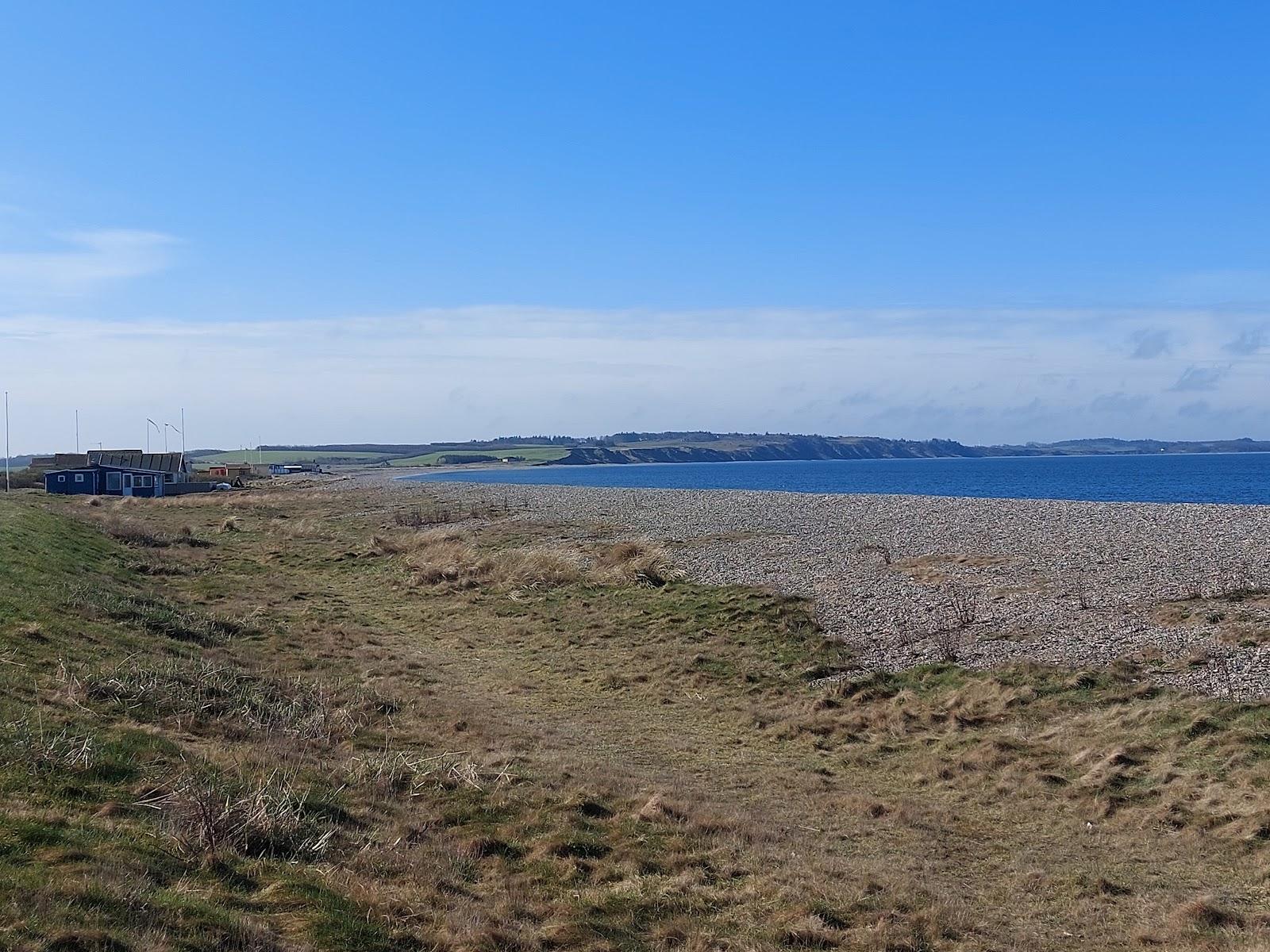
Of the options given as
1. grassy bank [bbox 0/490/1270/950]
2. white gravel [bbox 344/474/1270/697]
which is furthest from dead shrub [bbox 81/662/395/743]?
white gravel [bbox 344/474/1270/697]

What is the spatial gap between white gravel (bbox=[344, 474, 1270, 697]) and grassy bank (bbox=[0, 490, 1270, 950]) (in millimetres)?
1227

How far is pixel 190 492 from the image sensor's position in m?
92.1

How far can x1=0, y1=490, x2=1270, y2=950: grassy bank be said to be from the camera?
7.37m

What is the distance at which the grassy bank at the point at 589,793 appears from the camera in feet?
24.2

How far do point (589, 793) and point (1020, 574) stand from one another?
17195mm

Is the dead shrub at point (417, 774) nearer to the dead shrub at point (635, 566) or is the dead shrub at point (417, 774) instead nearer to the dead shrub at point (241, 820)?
the dead shrub at point (241, 820)

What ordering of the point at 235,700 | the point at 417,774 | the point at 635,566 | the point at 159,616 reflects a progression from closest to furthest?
1. the point at 417,774
2. the point at 235,700
3. the point at 159,616
4. the point at 635,566

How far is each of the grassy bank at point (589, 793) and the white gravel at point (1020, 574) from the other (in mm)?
1227

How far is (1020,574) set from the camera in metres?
25.0

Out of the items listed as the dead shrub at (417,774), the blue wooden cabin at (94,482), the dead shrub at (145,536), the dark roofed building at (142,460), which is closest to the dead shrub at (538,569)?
the dead shrub at (145,536)

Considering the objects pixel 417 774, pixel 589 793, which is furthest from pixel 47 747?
pixel 589 793

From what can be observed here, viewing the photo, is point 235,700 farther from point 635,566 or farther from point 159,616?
point 635,566

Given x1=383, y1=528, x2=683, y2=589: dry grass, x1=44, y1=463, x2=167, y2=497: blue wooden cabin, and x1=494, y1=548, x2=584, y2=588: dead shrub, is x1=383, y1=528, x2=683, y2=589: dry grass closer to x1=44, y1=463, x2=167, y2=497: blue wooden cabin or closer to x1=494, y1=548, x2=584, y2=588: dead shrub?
x1=494, y1=548, x2=584, y2=588: dead shrub

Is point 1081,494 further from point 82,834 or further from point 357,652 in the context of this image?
point 82,834
